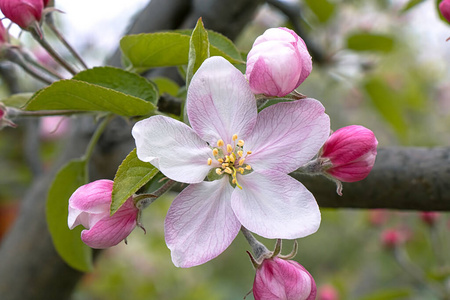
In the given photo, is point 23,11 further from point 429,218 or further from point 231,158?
point 429,218

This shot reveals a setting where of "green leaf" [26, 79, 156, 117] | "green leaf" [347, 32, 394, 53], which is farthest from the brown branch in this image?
"green leaf" [347, 32, 394, 53]

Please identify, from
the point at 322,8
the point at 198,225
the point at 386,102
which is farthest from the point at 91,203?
the point at 386,102

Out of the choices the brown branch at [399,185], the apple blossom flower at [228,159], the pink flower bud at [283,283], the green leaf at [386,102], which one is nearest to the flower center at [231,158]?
the apple blossom flower at [228,159]

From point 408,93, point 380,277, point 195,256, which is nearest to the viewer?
point 195,256

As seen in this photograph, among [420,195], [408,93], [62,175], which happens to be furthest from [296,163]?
[408,93]

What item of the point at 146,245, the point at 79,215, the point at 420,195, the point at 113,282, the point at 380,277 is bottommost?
the point at 380,277

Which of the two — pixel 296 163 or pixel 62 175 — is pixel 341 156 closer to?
pixel 296 163
